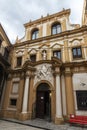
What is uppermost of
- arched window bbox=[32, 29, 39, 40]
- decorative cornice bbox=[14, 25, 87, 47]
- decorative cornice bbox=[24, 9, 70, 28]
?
decorative cornice bbox=[24, 9, 70, 28]

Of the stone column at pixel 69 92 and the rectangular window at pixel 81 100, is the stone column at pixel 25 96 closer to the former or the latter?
the stone column at pixel 69 92

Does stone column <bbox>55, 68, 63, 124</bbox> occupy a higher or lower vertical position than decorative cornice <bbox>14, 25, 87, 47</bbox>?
lower

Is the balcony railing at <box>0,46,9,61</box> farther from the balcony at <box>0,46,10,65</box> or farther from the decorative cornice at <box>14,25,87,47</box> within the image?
the decorative cornice at <box>14,25,87,47</box>

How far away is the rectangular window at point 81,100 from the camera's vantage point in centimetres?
876

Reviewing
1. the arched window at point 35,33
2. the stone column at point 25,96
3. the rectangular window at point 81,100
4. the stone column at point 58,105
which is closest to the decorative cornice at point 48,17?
the arched window at point 35,33

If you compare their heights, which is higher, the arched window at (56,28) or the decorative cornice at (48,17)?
the decorative cornice at (48,17)

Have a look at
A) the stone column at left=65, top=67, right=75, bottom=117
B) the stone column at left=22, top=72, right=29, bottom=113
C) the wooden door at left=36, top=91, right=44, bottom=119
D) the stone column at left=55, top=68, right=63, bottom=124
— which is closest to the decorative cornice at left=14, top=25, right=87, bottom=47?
the stone column at left=65, top=67, right=75, bottom=117

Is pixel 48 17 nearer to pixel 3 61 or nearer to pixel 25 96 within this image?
pixel 3 61

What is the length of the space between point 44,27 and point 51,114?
1046 cm

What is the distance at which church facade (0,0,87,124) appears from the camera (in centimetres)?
920

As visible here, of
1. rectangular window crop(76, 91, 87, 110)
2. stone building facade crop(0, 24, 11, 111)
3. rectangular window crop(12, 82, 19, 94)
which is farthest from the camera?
stone building facade crop(0, 24, 11, 111)

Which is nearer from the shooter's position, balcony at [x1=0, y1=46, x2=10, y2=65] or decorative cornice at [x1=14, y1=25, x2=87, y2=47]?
decorative cornice at [x1=14, y1=25, x2=87, y2=47]

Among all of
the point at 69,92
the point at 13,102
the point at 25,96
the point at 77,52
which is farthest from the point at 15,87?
the point at 77,52

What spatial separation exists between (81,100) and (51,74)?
3556 mm
